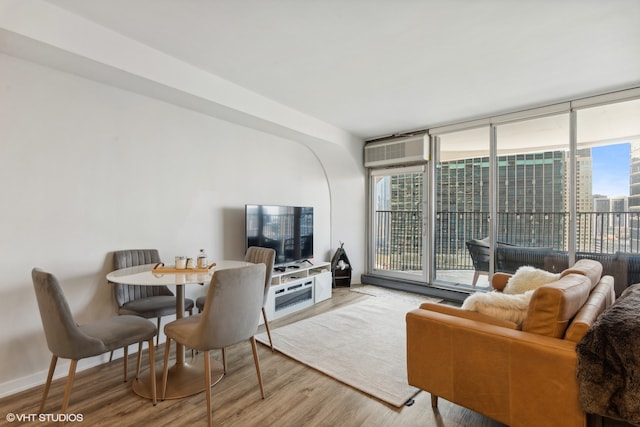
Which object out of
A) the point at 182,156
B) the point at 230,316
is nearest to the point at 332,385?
the point at 230,316

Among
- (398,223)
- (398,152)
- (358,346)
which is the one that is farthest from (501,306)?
(398,223)

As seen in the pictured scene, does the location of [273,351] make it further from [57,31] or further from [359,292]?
[57,31]

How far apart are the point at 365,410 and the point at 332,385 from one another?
1.12 ft

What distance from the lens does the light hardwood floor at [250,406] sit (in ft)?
5.96

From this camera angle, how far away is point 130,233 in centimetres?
271

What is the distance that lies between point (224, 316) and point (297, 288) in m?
2.09

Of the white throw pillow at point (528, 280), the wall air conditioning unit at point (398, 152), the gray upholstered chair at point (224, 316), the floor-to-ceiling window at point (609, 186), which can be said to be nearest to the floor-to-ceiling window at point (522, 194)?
the floor-to-ceiling window at point (609, 186)

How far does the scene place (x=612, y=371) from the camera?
1.31 m

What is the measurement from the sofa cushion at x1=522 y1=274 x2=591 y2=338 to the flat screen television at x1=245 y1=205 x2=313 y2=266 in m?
2.63

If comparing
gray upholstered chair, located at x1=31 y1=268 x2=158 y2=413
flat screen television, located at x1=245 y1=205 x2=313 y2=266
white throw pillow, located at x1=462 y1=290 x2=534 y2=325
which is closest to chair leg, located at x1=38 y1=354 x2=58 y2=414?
gray upholstered chair, located at x1=31 y1=268 x2=158 y2=413

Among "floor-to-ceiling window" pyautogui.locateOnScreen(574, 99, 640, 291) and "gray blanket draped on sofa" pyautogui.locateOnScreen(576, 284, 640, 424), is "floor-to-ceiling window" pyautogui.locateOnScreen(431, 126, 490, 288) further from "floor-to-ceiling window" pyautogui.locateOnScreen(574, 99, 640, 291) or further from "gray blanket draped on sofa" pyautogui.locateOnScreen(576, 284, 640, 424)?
"gray blanket draped on sofa" pyautogui.locateOnScreen(576, 284, 640, 424)

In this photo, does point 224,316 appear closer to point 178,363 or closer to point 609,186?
point 178,363

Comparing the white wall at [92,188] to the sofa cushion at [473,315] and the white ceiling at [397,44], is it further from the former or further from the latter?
the sofa cushion at [473,315]

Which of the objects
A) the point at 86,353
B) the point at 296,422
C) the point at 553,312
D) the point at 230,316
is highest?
the point at 553,312
